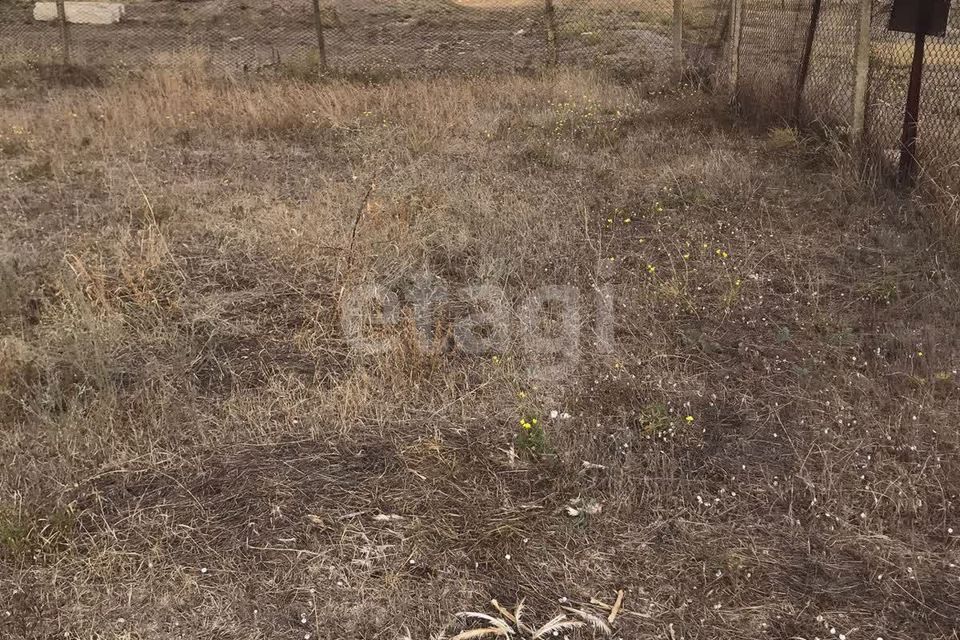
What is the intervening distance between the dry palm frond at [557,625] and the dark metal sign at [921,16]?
4.49 metres

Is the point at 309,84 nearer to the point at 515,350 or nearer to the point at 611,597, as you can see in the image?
the point at 515,350

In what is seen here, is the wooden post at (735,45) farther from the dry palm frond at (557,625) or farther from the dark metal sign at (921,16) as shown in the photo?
the dry palm frond at (557,625)

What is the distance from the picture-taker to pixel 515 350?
12.0 ft

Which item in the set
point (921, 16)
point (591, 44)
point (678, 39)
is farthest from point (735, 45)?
point (591, 44)

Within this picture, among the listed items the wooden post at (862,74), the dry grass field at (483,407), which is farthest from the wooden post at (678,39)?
the wooden post at (862,74)

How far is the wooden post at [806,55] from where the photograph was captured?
6234mm

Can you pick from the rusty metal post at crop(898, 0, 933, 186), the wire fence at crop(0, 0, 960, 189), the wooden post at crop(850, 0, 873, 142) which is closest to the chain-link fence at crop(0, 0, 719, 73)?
the wire fence at crop(0, 0, 960, 189)

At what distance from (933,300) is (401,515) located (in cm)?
313

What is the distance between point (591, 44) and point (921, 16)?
9487mm

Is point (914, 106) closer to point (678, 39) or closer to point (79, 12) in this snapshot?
point (678, 39)

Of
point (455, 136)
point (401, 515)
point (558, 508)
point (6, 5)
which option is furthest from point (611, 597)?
point (6, 5)

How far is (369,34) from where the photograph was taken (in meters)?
16.0

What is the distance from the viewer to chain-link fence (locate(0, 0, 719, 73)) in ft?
38.4

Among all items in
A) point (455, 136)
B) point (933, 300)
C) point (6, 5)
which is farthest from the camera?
point (6, 5)
